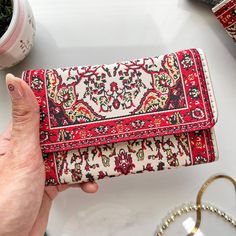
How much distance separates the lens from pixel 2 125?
674 millimetres

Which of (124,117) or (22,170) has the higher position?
(124,117)

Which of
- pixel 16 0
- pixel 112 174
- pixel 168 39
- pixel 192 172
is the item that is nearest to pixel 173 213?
pixel 192 172

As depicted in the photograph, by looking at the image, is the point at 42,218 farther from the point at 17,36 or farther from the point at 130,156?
the point at 17,36

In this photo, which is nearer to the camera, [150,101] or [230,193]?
[150,101]

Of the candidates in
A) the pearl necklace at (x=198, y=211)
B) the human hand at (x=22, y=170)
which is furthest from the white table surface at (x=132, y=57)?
the human hand at (x=22, y=170)

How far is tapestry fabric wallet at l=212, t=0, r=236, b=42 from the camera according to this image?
584 mm

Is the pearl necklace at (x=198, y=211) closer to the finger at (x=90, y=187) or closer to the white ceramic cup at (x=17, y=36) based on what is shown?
the finger at (x=90, y=187)

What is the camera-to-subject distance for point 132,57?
2.23ft

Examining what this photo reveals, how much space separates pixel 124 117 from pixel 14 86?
0.17m

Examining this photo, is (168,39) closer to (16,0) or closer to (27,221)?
(16,0)

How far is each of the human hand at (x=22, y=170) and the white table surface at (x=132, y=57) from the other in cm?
12

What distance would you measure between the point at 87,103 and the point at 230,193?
0.34 meters

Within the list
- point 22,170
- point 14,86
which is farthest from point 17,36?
point 22,170

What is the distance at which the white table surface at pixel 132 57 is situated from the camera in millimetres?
671
